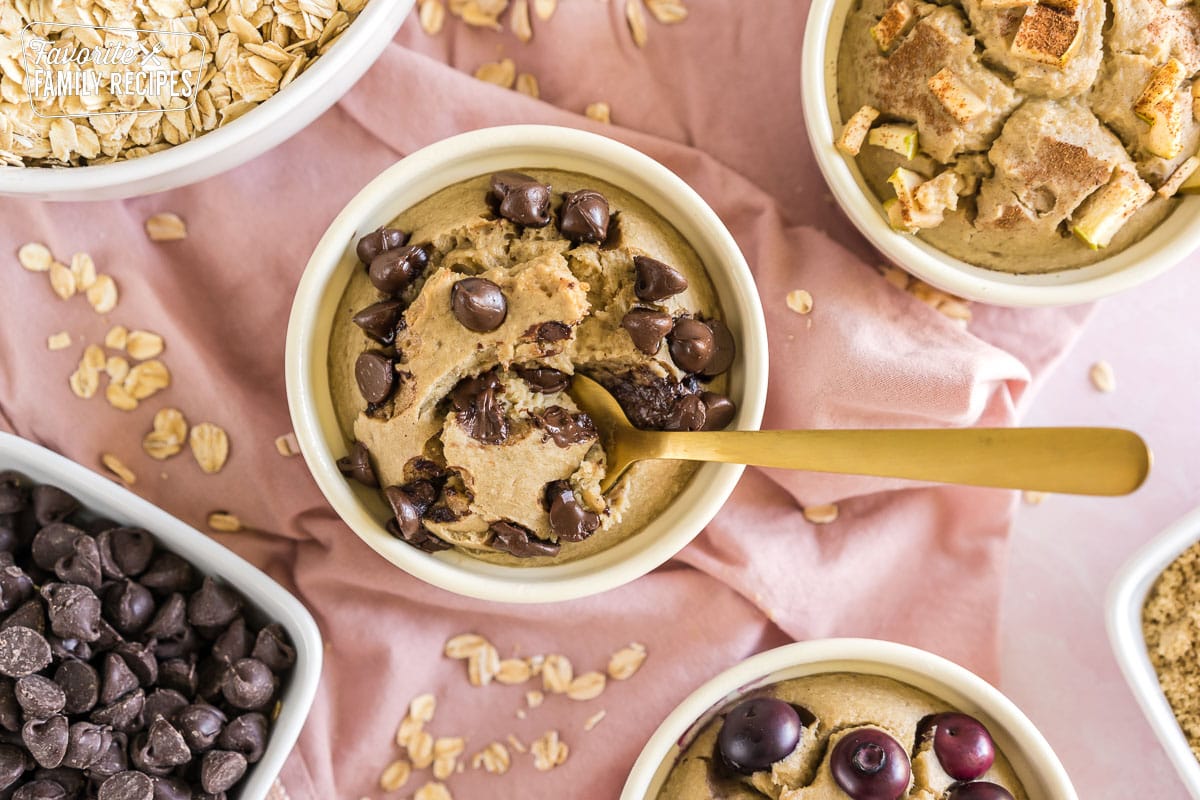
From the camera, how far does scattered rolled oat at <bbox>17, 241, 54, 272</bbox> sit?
6.53 ft

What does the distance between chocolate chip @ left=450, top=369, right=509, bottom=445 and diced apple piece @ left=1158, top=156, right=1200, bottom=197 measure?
1.13 metres

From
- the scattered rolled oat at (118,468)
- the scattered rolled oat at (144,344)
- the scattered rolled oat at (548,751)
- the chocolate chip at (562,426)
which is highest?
the chocolate chip at (562,426)

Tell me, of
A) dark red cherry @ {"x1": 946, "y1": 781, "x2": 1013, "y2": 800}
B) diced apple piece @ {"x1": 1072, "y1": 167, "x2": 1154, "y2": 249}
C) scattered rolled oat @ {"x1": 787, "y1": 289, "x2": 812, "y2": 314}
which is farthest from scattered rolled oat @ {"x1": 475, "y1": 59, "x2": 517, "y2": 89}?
dark red cherry @ {"x1": 946, "y1": 781, "x2": 1013, "y2": 800}

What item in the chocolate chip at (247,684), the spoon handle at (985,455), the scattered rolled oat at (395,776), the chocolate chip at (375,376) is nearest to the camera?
the spoon handle at (985,455)

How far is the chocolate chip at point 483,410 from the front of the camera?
1.52m

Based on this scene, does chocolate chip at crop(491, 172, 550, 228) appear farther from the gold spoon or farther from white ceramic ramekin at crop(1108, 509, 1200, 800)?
white ceramic ramekin at crop(1108, 509, 1200, 800)

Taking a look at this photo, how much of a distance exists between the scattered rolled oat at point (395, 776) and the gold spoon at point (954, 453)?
2.90 ft

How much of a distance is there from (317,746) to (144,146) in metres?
1.11

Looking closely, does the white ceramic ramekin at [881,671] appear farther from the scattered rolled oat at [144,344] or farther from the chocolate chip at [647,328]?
the scattered rolled oat at [144,344]

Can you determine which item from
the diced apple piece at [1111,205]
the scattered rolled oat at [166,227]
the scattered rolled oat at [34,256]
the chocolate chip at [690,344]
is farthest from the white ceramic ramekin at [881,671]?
the scattered rolled oat at [34,256]

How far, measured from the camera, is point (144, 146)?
68.6 inches

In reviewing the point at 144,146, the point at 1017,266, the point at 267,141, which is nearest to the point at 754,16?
the point at 1017,266

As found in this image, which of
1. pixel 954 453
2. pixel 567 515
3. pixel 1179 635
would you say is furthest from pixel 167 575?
pixel 1179 635

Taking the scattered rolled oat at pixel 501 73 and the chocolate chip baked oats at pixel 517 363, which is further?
the scattered rolled oat at pixel 501 73
